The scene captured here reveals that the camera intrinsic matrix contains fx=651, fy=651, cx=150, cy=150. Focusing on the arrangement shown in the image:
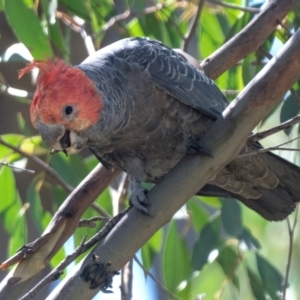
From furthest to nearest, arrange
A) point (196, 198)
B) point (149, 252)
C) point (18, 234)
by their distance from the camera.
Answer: point (196, 198)
point (149, 252)
point (18, 234)

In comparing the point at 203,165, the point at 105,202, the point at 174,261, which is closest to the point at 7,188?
the point at 105,202

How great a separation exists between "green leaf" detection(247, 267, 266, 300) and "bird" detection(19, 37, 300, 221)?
0.76ft

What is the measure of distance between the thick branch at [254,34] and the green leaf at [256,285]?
0.73 metres

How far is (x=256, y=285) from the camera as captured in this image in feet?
7.38

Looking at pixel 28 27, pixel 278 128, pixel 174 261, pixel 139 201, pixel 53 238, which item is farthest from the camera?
pixel 174 261

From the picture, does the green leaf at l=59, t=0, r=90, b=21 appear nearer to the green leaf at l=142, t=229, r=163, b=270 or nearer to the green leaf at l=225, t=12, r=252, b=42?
the green leaf at l=225, t=12, r=252, b=42

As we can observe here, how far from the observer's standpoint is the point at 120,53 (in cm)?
219

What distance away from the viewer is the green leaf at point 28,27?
6.34ft

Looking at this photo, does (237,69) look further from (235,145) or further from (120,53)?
(235,145)

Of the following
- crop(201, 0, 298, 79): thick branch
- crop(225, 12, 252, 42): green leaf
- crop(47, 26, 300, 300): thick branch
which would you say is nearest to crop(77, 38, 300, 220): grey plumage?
crop(201, 0, 298, 79): thick branch

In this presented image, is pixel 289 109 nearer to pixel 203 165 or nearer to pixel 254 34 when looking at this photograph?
pixel 254 34

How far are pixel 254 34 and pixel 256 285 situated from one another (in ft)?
2.80

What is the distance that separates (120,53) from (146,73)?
5.4 inches

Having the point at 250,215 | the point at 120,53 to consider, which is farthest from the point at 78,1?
the point at 250,215
